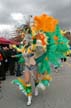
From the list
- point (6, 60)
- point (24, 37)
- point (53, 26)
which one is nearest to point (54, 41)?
point (53, 26)

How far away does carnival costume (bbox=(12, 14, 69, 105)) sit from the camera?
9070 millimetres

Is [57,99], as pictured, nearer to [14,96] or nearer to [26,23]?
[14,96]

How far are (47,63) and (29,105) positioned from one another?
1.75m

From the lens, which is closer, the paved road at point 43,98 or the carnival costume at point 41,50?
the paved road at point 43,98

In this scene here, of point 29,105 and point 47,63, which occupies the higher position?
point 47,63

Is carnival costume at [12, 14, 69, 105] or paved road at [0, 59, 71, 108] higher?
carnival costume at [12, 14, 69, 105]

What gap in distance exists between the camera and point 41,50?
920 centimetres

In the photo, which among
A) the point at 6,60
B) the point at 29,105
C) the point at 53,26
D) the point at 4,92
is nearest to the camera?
the point at 29,105

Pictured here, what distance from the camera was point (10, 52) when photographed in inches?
614

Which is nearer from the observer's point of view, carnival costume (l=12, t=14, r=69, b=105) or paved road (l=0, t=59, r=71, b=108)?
paved road (l=0, t=59, r=71, b=108)

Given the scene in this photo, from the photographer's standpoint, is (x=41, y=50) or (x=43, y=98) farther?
(x=43, y=98)

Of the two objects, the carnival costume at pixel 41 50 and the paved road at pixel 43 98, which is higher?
the carnival costume at pixel 41 50

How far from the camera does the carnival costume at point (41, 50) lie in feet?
29.8

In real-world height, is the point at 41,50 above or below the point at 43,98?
above
